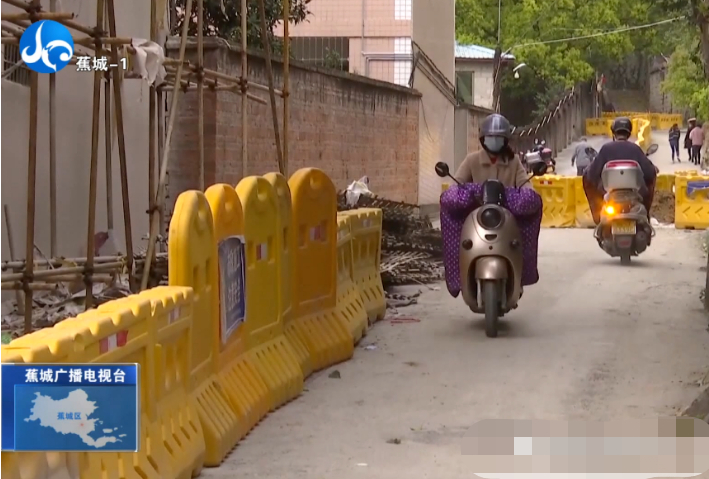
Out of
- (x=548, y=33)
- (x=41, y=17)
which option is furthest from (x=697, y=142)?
(x=41, y=17)

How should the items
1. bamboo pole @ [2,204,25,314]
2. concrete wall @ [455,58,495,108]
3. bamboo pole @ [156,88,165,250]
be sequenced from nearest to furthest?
bamboo pole @ [2,204,25,314] → bamboo pole @ [156,88,165,250] → concrete wall @ [455,58,495,108]

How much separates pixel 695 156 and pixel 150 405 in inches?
1504

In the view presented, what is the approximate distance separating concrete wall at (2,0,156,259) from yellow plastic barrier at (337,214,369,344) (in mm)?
2577

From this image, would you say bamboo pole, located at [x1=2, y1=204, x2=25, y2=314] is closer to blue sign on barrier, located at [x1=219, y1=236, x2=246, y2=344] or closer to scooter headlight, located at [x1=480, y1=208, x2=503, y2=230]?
blue sign on barrier, located at [x1=219, y1=236, x2=246, y2=344]

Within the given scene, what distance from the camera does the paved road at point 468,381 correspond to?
624cm

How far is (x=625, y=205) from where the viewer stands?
47.6 feet

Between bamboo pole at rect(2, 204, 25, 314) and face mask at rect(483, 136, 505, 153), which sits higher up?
face mask at rect(483, 136, 505, 153)

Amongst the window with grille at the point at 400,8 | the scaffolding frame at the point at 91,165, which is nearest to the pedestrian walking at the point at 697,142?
the window with grille at the point at 400,8

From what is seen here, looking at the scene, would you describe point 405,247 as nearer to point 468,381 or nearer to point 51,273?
point 468,381

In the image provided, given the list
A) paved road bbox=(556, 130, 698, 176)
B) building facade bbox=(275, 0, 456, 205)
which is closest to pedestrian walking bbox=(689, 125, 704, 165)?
paved road bbox=(556, 130, 698, 176)

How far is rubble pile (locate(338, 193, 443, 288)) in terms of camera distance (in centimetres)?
1338

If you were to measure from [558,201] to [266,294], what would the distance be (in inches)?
601

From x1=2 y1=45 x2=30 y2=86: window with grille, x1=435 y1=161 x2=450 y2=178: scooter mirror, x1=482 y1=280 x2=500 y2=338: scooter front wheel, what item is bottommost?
x1=482 y1=280 x2=500 y2=338: scooter front wheel

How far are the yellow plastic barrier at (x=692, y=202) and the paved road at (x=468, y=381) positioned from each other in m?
8.73
